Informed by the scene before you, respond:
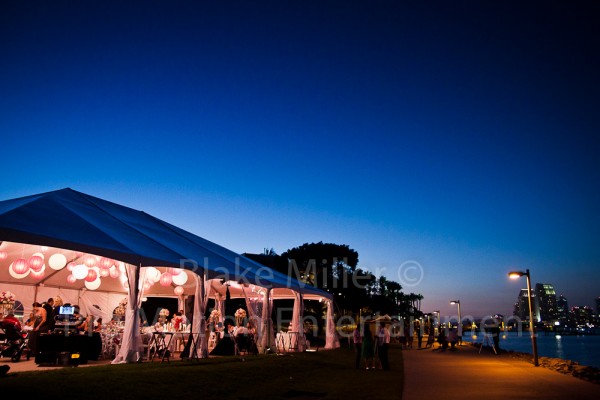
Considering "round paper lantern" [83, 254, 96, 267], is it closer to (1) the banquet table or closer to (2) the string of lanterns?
(2) the string of lanterns

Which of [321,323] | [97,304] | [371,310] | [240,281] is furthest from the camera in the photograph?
[371,310]

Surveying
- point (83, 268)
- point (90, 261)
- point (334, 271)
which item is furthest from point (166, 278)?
point (334, 271)

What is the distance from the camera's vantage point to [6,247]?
15.4 m

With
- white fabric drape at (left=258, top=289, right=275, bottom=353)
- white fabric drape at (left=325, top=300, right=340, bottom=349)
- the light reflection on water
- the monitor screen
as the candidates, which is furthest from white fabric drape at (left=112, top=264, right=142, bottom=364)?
the light reflection on water

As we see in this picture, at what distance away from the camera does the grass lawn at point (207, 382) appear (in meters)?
9.12

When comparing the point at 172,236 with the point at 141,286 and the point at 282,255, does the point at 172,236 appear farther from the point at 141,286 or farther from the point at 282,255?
the point at 282,255

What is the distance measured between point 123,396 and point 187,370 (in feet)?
11.7

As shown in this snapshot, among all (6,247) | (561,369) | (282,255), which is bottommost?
(561,369)

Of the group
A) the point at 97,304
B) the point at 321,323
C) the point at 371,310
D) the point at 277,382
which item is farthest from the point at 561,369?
the point at 371,310

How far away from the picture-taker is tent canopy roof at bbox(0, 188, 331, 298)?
11758 mm

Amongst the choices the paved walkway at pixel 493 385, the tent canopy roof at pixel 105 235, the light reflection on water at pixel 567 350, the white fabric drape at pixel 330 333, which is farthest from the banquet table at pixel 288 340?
the light reflection on water at pixel 567 350

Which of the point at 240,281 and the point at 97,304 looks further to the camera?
the point at 97,304

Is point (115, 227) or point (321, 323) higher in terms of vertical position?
point (115, 227)

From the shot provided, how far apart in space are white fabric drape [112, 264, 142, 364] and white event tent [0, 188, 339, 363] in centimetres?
2
